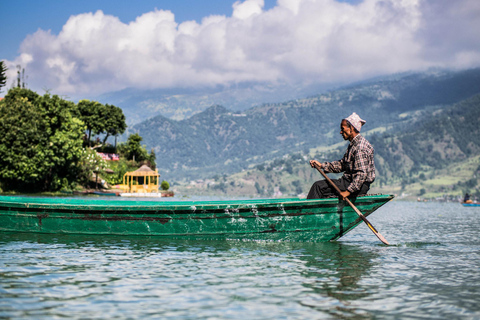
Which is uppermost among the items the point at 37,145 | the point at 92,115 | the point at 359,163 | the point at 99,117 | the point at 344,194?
the point at 92,115

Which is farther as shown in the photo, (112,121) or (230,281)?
(112,121)

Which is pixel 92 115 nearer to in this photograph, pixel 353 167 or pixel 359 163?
pixel 353 167

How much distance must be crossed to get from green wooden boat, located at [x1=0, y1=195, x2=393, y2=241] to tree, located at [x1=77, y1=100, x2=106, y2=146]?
99.4m

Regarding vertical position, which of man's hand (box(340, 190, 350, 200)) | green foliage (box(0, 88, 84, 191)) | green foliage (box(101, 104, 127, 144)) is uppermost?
green foliage (box(101, 104, 127, 144))

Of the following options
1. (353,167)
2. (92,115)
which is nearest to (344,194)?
(353,167)

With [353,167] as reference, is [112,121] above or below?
above

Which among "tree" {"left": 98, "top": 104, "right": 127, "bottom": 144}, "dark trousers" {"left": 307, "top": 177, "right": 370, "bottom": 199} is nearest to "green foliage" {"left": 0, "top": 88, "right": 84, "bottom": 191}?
"tree" {"left": 98, "top": 104, "right": 127, "bottom": 144}

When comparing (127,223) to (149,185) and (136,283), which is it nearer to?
(136,283)

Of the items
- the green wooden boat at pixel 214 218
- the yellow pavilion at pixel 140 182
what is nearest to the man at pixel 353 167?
the green wooden boat at pixel 214 218

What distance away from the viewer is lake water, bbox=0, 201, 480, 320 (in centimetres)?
905

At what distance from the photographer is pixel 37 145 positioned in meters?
63.2

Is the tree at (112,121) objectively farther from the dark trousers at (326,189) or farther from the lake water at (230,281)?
the dark trousers at (326,189)

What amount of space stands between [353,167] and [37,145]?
54.7m

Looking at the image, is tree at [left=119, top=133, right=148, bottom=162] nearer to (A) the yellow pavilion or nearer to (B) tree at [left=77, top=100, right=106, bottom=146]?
(B) tree at [left=77, top=100, right=106, bottom=146]
